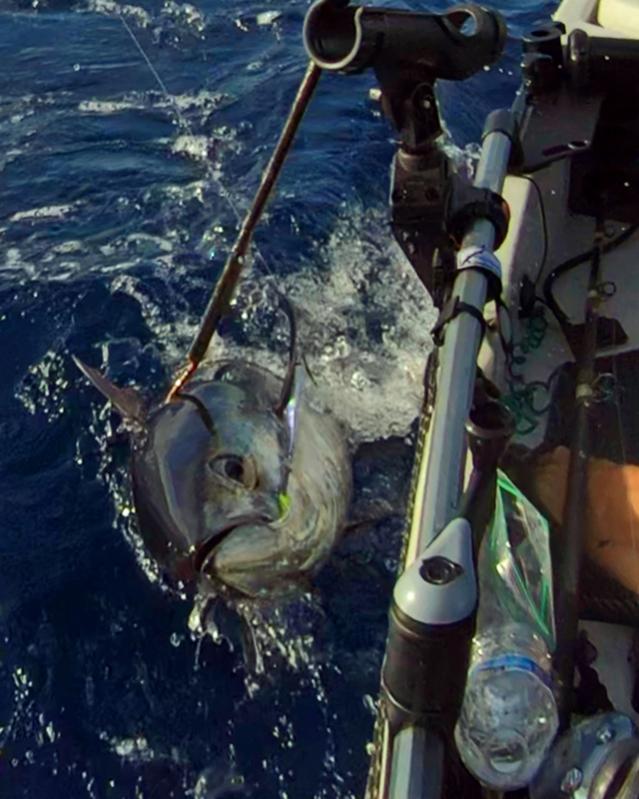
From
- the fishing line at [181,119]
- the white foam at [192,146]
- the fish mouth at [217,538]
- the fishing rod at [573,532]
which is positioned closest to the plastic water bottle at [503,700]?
the fishing rod at [573,532]

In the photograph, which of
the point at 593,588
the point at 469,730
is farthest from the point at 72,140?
the point at 469,730

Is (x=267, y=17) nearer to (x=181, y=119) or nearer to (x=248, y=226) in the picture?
(x=181, y=119)

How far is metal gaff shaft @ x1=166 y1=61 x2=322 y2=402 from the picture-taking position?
3346 millimetres

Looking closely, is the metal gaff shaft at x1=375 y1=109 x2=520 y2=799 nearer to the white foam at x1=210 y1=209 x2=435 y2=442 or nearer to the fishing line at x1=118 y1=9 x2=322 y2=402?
the fishing line at x1=118 y1=9 x2=322 y2=402

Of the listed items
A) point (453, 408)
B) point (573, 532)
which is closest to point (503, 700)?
point (453, 408)

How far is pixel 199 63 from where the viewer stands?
9.24 m

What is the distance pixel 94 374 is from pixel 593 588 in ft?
8.14

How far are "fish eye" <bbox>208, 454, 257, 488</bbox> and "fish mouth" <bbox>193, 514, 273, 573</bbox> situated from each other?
181mm

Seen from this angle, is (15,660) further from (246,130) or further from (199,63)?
(199,63)

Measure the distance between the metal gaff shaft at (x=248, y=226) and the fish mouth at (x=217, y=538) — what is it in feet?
2.28

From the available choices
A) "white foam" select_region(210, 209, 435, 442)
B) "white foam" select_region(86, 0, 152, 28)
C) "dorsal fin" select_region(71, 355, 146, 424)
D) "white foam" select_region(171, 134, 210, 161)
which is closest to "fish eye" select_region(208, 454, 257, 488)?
"dorsal fin" select_region(71, 355, 146, 424)

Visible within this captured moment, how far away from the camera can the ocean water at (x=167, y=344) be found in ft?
12.7

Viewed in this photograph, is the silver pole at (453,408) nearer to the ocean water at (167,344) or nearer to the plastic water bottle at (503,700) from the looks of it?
the plastic water bottle at (503,700)

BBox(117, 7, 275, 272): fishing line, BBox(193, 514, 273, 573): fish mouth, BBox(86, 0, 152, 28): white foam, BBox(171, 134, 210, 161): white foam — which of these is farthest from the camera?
BBox(86, 0, 152, 28): white foam
